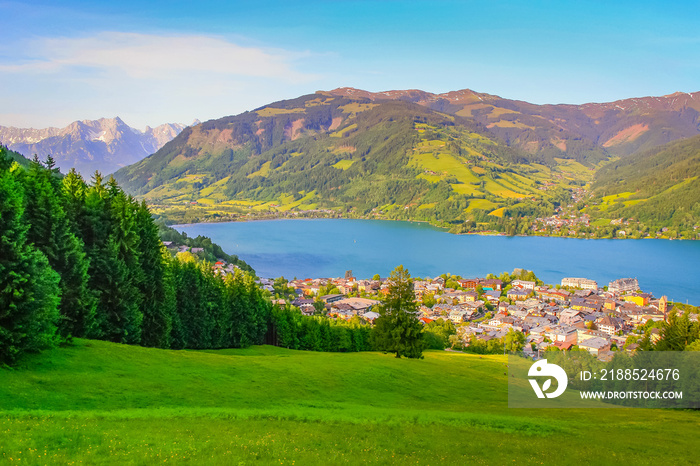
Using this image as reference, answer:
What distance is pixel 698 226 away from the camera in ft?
653

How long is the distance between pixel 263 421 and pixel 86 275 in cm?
1561

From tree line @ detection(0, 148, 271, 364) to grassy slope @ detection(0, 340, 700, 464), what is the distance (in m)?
2.32

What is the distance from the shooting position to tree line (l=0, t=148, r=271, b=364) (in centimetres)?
1772

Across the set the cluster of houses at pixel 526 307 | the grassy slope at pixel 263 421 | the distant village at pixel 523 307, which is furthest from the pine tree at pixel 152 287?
the cluster of houses at pixel 526 307

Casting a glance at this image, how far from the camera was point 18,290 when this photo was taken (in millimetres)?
17297

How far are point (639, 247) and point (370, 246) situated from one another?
10715 centimetres

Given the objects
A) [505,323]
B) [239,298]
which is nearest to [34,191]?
[239,298]

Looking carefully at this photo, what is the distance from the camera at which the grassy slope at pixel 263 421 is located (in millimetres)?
10930

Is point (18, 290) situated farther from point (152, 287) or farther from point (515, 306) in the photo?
point (515, 306)

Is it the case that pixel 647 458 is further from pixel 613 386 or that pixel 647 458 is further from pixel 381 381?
pixel 613 386

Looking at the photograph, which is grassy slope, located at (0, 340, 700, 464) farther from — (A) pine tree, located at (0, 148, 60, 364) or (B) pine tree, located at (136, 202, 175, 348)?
(B) pine tree, located at (136, 202, 175, 348)

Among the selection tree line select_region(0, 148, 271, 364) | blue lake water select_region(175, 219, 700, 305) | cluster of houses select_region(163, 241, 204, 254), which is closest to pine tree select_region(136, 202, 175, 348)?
tree line select_region(0, 148, 271, 364)

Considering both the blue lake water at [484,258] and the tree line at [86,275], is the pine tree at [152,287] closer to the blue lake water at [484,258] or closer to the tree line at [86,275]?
the tree line at [86,275]

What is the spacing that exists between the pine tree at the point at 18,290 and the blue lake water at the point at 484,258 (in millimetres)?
114124
